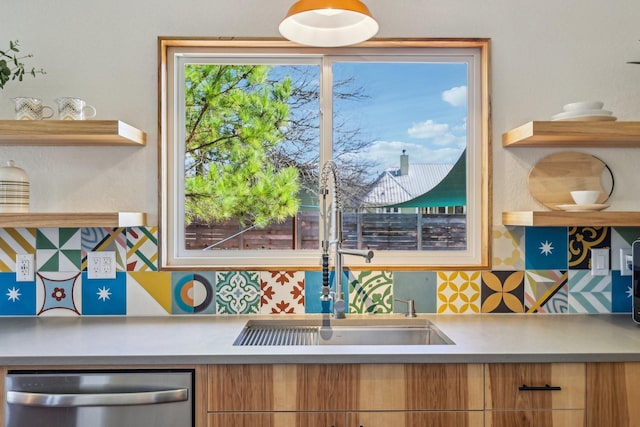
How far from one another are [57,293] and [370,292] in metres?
1.34

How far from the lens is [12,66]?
2.02 meters

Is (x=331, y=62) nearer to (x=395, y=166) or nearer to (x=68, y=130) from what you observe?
(x=395, y=166)

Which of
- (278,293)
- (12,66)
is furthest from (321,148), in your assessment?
(12,66)

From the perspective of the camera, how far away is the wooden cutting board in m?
2.03

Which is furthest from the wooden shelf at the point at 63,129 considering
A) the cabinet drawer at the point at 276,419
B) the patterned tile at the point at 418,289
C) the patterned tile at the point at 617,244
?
the patterned tile at the point at 617,244

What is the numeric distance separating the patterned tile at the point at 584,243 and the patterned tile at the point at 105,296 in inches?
76.3

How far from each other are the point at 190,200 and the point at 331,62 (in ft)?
2.94

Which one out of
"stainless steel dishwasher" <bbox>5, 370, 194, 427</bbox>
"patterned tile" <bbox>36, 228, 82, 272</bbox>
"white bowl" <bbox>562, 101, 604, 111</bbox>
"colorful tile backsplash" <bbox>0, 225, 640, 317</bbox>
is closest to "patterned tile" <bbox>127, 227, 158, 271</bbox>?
"colorful tile backsplash" <bbox>0, 225, 640, 317</bbox>

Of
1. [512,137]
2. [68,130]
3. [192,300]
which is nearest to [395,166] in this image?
[512,137]

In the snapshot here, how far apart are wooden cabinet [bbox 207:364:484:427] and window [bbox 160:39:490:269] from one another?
0.72m

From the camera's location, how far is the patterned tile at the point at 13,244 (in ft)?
6.59

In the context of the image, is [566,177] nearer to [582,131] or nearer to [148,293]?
[582,131]

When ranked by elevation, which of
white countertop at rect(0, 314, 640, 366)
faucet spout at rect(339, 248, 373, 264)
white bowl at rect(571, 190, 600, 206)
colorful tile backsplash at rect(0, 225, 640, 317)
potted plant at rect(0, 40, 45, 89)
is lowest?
white countertop at rect(0, 314, 640, 366)

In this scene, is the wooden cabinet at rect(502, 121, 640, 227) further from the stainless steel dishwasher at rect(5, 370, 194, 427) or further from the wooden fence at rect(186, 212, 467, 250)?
the stainless steel dishwasher at rect(5, 370, 194, 427)
